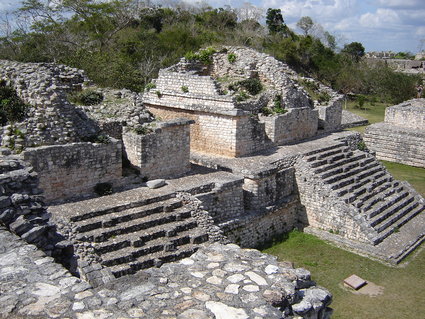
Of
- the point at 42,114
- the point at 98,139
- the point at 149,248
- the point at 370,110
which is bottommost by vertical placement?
the point at 149,248

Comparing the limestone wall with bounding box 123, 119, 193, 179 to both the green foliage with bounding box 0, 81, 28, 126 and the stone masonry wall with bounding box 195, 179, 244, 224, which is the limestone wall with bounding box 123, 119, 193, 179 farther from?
the green foliage with bounding box 0, 81, 28, 126

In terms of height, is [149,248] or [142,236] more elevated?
[142,236]

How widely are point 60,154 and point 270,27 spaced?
140ft

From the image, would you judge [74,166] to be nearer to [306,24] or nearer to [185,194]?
[185,194]

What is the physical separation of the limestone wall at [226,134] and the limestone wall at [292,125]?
341 mm

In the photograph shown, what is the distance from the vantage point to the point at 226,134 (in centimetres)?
1266

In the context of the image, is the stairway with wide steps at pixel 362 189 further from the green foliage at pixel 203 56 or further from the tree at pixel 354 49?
the tree at pixel 354 49

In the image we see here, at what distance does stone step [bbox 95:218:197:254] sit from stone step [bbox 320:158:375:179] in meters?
4.92

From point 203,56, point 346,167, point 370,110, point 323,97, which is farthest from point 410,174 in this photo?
point 370,110

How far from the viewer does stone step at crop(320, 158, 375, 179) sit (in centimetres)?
1218

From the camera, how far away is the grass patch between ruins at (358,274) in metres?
7.98

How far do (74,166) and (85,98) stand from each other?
3026 millimetres

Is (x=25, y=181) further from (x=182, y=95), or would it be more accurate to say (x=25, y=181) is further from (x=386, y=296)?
(x=182, y=95)

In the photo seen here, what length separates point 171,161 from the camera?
10.6m
